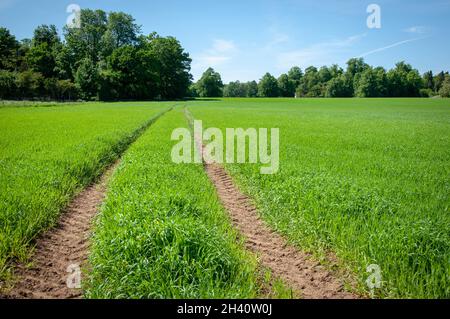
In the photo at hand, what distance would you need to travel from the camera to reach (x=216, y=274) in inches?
171

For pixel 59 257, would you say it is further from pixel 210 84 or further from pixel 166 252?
pixel 210 84

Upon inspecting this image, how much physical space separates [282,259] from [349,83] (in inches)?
5690

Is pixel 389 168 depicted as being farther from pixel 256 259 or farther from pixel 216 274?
pixel 216 274

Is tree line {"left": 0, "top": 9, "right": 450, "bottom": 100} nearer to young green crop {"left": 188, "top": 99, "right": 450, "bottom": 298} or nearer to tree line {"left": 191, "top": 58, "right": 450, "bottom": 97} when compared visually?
tree line {"left": 191, "top": 58, "right": 450, "bottom": 97}

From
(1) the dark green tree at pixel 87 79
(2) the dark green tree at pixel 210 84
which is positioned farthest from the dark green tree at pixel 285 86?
(1) the dark green tree at pixel 87 79

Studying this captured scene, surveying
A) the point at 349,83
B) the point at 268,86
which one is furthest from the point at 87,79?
the point at 349,83

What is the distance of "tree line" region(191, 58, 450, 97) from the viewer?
122188 millimetres

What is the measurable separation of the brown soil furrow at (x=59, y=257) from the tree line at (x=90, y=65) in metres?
72.6

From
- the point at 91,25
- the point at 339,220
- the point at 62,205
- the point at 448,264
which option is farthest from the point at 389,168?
the point at 91,25

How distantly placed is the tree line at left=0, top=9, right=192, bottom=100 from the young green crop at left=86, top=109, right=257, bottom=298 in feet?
244

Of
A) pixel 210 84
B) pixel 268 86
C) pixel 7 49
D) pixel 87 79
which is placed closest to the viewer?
pixel 87 79

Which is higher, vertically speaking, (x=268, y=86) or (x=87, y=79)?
(x=268, y=86)

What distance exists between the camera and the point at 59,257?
5.19 meters
